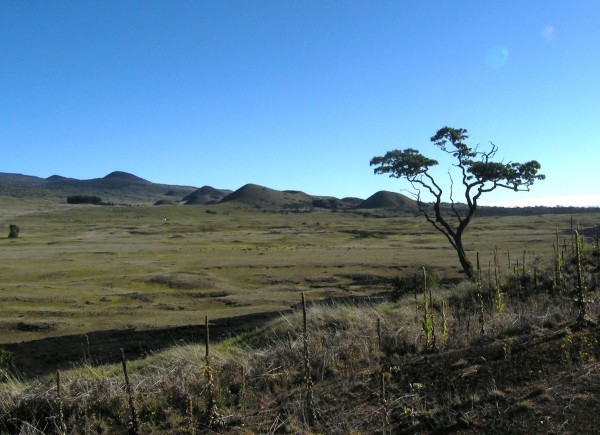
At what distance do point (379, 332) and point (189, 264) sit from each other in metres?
32.0

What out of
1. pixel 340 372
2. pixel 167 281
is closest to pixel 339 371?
pixel 340 372

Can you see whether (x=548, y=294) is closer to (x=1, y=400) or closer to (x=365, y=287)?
(x=1, y=400)

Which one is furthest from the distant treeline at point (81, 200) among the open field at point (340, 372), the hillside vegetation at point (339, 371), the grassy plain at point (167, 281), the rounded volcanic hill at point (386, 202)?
the open field at point (340, 372)

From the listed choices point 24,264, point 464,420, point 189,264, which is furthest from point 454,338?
point 24,264

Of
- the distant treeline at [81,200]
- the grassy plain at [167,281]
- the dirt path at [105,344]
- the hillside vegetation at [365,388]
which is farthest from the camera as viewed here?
the distant treeline at [81,200]

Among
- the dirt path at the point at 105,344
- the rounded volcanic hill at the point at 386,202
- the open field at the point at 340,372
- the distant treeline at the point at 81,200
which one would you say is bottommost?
the dirt path at the point at 105,344

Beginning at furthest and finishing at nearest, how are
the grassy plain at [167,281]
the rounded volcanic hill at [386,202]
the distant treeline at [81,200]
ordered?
the rounded volcanic hill at [386,202]
the distant treeline at [81,200]
the grassy plain at [167,281]

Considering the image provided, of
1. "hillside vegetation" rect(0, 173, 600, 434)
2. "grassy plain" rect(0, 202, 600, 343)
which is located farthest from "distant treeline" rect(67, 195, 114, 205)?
"hillside vegetation" rect(0, 173, 600, 434)

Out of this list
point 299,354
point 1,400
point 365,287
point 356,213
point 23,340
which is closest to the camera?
point 1,400

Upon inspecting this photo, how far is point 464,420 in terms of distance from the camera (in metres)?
6.16

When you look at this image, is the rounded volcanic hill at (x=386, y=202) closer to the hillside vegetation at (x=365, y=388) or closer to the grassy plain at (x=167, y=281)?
the grassy plain at (x=167, y=281)

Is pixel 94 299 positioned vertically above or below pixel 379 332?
below

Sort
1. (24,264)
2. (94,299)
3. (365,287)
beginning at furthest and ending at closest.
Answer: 1. (24,264)
2. (365,287)
3. (94,299)

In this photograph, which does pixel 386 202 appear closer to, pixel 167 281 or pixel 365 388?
pixel 167 281
